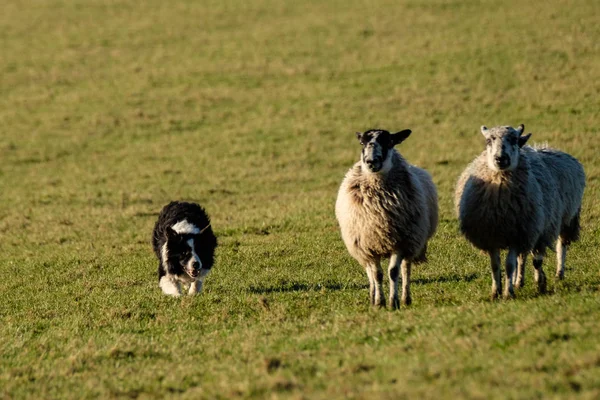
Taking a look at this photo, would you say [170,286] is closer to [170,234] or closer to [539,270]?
[170,234]

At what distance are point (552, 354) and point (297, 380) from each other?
225 centimetres

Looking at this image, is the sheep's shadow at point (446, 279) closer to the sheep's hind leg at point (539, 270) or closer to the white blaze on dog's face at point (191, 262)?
the sheep's hind leg at point (539, 270)

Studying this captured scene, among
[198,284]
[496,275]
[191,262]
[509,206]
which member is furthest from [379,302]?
[198,284]

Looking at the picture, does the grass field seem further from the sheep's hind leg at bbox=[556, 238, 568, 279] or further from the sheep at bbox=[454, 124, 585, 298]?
the sheep at bbox=[454, 124, 585, 298]

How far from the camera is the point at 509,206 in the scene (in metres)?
11.3

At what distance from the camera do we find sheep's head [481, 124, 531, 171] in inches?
443

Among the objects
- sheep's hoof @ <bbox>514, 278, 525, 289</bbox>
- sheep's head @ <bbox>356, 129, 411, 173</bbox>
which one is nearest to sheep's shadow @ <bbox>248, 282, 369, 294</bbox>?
sheep's hoof @ <bbox>514, 278, 525, 289</bbox>

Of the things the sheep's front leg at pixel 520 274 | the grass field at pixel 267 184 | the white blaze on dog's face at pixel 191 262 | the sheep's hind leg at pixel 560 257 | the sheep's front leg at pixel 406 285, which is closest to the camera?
the grass field at pixel 267 184

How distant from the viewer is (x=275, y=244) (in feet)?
55.7

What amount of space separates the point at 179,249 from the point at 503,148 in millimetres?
5181

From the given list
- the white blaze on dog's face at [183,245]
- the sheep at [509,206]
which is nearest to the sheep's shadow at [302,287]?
the white blaze on dog's face at [183,245]

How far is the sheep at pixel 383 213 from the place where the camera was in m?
11.1

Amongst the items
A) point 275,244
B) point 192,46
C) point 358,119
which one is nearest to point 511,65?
point 358,119

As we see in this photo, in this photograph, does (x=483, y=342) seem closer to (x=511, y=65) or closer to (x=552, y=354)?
(x=552, y=354)
